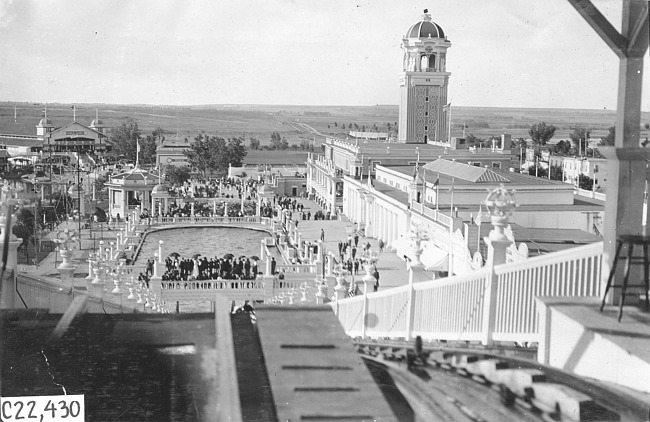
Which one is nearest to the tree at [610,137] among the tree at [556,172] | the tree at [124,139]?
the tree at [124,139]

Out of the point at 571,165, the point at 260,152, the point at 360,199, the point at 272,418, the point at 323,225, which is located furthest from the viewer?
the point at 260,152

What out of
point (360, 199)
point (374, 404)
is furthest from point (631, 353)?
point (360, 199)

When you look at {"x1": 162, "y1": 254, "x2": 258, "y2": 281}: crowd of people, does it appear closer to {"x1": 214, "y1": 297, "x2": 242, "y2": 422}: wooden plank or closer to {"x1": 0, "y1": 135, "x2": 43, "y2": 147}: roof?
{"x1": 0, "y1": 135, "x2": 43, "y2": 147}: roof

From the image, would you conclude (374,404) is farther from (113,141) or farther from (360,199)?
(360,199)

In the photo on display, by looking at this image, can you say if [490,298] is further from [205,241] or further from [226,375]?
[205,241]

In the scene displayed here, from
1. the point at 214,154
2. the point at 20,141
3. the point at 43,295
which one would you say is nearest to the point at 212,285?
the point at 20,141

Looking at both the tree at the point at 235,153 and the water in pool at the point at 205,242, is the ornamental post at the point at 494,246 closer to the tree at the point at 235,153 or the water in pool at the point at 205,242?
the water in pool at the point at 205,242
